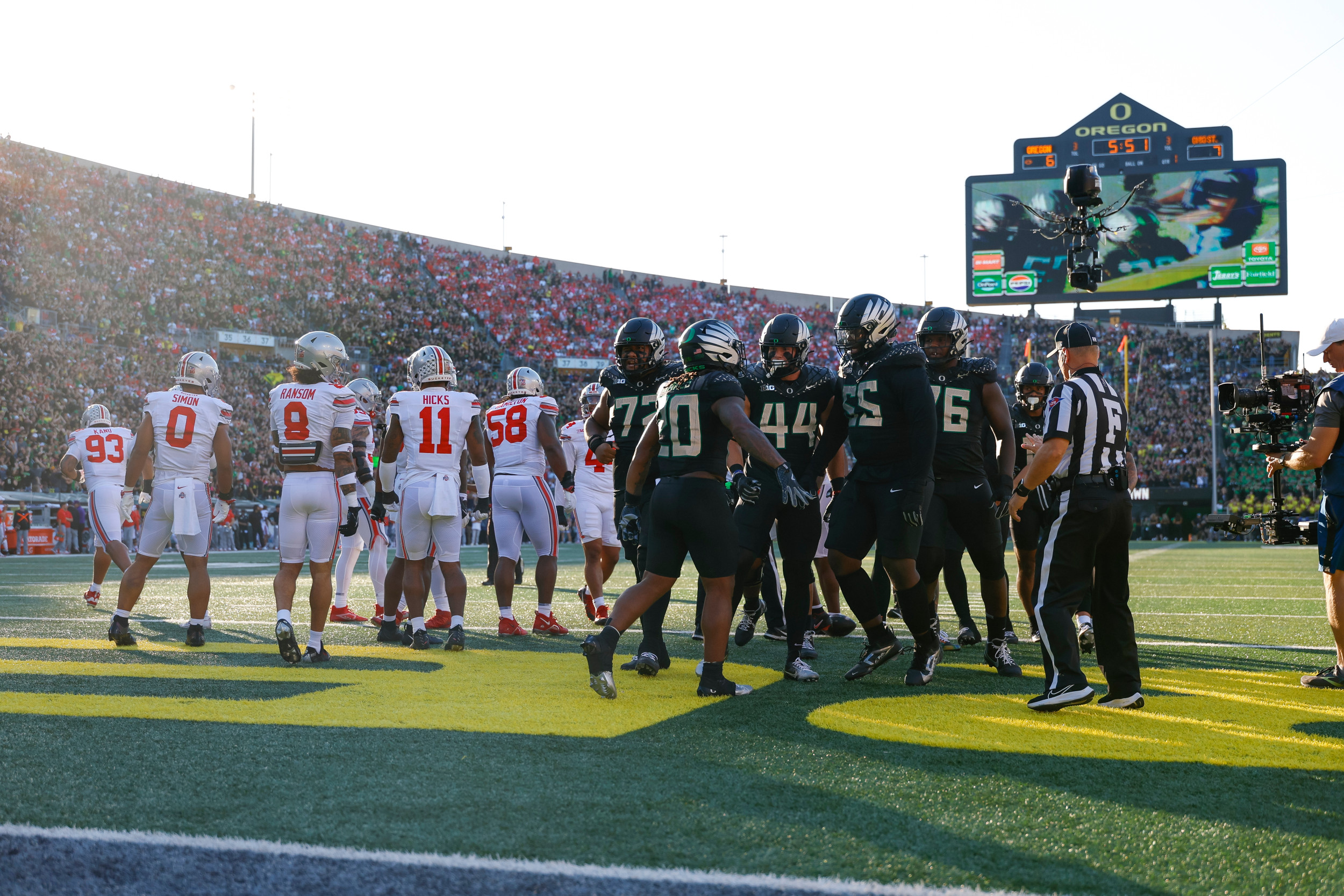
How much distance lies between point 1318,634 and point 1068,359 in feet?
14.1

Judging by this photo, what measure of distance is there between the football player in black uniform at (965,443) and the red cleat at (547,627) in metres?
3.21

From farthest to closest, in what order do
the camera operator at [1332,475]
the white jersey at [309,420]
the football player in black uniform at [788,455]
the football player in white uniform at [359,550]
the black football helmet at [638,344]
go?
the football player in white uniform at [359,550] → the white jersey at [309,420] → the black football helmet at [638,344] → the football player in black uniform at [788,455] → the camera operator at [1332,475]

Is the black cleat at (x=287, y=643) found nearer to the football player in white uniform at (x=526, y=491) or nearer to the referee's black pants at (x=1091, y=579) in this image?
the football player in white uniform at (x=526, y=491)

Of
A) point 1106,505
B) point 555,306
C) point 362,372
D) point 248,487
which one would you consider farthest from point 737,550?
point 555,306

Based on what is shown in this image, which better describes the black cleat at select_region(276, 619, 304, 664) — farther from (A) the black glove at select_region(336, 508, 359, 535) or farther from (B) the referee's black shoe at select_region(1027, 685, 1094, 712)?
(B) the referee's black shoe at select_region(1027, 685, 1094, 712)

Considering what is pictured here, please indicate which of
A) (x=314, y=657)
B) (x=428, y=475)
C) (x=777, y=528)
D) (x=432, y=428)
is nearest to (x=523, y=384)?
(x=432, y=428)

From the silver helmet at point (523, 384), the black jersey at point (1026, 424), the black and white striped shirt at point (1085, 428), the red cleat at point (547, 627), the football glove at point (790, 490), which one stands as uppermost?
the silver helmet at point (523, 384)

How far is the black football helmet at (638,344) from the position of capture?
6848 millimetres

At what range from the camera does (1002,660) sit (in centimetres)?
645

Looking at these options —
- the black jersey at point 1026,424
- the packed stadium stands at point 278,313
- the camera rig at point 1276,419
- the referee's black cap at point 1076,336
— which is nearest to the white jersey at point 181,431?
the referee's black cap at point 1076,336

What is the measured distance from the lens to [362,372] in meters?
32.8

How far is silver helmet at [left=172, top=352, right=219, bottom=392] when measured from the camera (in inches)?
312

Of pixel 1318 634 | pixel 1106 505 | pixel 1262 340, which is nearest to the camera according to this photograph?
pixel 1106 505

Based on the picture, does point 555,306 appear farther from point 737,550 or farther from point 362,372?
point 737,550
